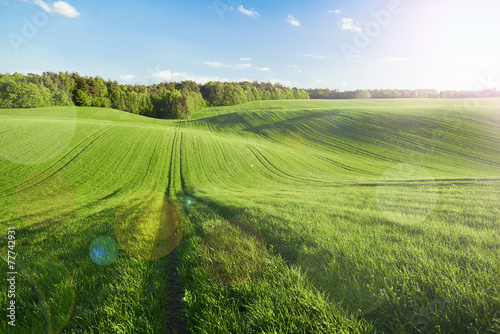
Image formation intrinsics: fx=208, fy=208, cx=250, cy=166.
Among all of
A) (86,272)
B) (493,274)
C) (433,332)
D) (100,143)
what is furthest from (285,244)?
(100,143)

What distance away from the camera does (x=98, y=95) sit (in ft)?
314

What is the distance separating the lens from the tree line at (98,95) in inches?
2844

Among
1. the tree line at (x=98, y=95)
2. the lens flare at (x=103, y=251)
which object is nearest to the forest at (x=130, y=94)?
the tree line at (x=98, y=95)

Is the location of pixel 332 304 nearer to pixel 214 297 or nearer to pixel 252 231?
pixel 214 297

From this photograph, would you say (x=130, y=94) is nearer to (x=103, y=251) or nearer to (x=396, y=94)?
(x=103, y=251)

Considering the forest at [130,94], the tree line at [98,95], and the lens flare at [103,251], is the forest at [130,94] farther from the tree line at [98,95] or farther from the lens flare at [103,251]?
the lens flare at [103,251]

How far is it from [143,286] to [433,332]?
4.16m

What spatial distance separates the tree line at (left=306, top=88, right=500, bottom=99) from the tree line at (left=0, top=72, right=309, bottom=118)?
75.5m

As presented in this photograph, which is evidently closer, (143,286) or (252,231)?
(143,286)

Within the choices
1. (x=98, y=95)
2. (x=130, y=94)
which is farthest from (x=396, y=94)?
(x=98, y=95)

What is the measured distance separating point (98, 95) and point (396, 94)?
17432 cm

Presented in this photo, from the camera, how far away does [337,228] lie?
5469 millimetres

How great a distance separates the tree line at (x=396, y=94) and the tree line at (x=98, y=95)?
2973 inches

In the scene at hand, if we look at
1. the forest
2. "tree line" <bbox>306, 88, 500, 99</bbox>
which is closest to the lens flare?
A: the forest
